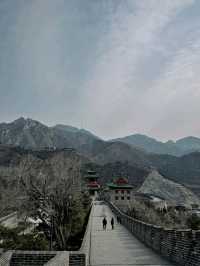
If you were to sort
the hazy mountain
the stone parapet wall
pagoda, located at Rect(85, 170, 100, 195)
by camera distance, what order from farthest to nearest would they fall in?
1. the hazy mountain
2. pagoda, located at Rect(85, 170, 100, 195)
3. the stone parapet wall

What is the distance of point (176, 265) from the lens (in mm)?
13328

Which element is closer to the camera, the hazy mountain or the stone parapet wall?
the stone parapet wall

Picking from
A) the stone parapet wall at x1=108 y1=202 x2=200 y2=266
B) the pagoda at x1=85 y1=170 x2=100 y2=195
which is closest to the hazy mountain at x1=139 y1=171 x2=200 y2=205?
the pagoda at x1=85 y1=170 x2=100 y2=195

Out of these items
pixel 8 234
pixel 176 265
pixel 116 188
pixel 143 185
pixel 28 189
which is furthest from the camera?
pixel 143 185

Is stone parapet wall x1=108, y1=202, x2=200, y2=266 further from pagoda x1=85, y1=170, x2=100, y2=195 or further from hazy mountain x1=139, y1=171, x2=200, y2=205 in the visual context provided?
hazy mountain x1=139, y1=171, x2=200, y2=205

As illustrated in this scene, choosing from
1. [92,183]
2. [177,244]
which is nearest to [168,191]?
[92,183]

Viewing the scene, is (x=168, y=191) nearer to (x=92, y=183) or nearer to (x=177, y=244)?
(x=92, y=183)

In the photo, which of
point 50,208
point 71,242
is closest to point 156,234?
point 50,208

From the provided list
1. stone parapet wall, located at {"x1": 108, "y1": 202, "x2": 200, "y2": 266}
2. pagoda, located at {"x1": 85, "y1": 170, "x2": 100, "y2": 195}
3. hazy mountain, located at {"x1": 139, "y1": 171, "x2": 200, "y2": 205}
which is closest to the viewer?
stone parapet wall, located at {"x1": 108, "y1": 202, "x2": 200, "y2": 266}

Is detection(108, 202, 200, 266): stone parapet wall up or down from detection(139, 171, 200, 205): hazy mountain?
down

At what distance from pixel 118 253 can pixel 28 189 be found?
35.3ft

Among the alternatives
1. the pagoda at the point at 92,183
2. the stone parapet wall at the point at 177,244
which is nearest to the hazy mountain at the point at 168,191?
the pagoda at the point at 92,183

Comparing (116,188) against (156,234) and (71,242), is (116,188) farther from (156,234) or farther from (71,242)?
(156,234)

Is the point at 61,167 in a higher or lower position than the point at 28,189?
higher
